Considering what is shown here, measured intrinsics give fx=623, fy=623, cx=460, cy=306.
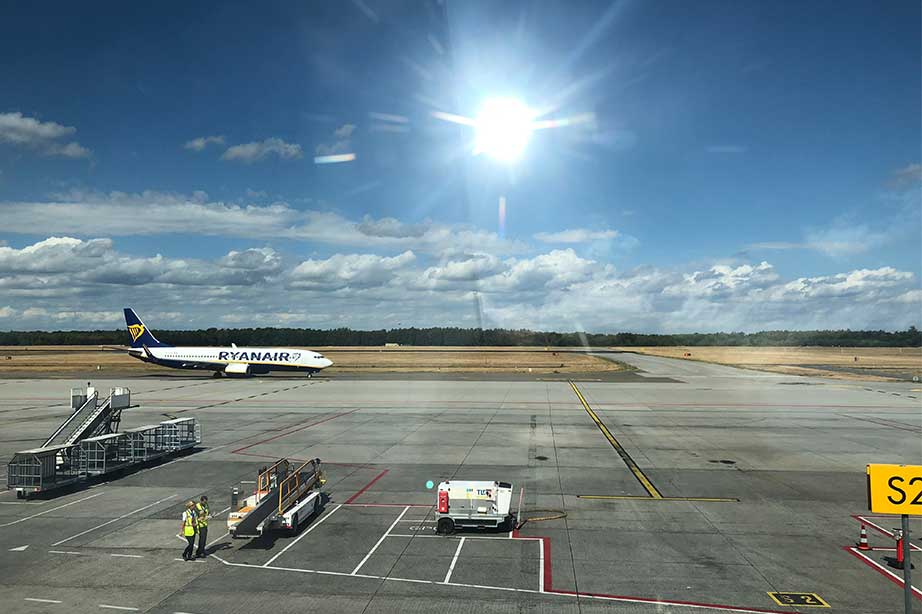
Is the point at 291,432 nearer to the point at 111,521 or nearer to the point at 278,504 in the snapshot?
the point at 111,521

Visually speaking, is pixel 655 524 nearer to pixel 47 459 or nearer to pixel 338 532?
pixel 338 532

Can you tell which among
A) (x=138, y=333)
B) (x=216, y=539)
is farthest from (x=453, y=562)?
(x=138, y=333)

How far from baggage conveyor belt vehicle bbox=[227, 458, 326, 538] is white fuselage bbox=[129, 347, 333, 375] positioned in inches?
2815

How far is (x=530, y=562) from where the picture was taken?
20.4 m

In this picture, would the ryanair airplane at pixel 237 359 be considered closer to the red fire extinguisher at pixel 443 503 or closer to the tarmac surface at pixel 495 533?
the tarmac surface at pixel 495 533

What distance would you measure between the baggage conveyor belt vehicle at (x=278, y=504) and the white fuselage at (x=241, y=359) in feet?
235

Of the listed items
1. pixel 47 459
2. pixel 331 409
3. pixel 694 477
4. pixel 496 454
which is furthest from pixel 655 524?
pixel 331 409

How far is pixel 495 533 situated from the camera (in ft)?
77.2

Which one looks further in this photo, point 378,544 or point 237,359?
point 237,359

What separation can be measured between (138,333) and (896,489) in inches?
4354

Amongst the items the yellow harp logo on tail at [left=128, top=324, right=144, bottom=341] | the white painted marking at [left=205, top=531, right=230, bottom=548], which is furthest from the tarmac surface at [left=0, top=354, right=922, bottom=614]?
the yellow harp logo on tail at [left=128, top=324, right=144, bottom=341]

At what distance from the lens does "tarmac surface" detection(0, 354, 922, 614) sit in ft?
58.7

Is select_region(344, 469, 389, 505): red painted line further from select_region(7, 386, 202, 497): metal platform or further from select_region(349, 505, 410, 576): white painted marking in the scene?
select_region(7, 386, 202, 497): metal platform

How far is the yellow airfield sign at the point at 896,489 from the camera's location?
12.5m
